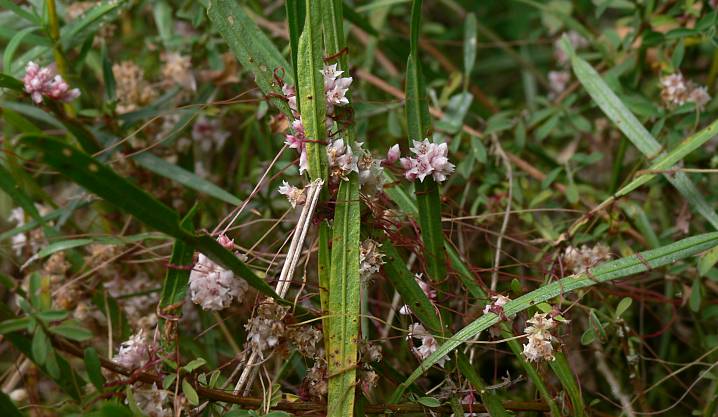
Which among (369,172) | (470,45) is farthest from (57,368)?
(470,45)

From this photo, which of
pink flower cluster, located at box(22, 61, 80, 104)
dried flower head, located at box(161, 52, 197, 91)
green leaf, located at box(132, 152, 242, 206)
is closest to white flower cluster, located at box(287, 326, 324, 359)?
green leaf, located at box(132, 152, 242, 206)

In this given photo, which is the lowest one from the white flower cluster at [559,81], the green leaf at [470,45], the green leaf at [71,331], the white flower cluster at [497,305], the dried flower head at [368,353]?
the dried flower head at [368,353]

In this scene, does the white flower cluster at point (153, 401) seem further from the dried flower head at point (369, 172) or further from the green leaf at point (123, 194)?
the dried flower head at point (369, 172)

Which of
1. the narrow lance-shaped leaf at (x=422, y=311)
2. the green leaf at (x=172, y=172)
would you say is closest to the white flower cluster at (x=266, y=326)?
the narrow lance-shaped leaf at (x=422, y=311)

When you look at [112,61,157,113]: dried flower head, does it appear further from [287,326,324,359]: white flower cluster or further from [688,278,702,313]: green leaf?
[688,278,702,313]: green leaf

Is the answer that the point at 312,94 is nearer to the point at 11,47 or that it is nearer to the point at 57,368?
the point at 57,368

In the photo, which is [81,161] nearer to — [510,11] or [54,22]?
[54,22]

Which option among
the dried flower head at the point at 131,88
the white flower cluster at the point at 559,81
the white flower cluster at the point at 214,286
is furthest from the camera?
the white flower cluster at the point at 559,81

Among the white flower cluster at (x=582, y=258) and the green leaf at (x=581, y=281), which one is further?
the white flower cluster at (x=582, y=258)
